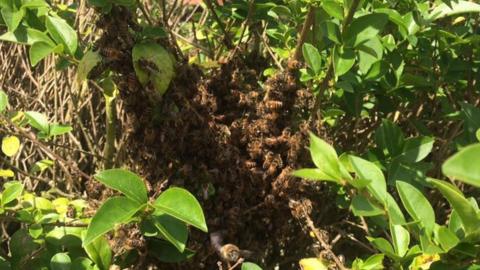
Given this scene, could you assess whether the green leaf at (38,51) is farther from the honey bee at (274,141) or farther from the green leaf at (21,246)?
the honey bee at (274,141)

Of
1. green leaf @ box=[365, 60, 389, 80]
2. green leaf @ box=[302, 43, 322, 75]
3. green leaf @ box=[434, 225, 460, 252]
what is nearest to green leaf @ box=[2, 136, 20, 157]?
green leaf @ box=[302, 43, 322, 75]

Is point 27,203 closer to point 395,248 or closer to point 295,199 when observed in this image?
point 295,199

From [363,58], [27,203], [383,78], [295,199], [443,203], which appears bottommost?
[443,203]

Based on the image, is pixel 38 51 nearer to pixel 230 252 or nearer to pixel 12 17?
pixel 12 17

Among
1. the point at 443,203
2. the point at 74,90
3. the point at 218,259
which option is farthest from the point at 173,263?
the point at 74,90

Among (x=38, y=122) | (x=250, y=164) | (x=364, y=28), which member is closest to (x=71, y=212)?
(x=38, y=122)
